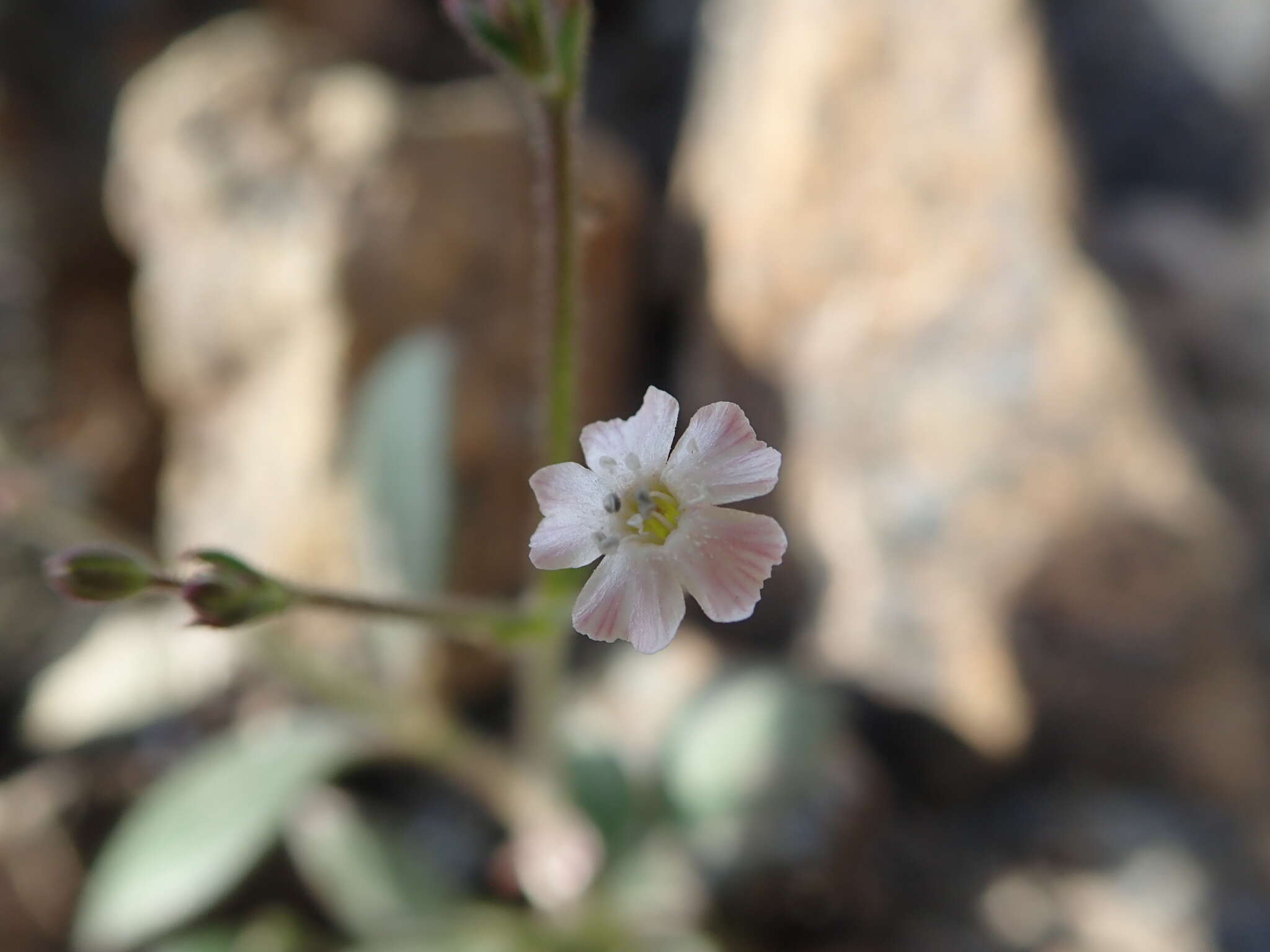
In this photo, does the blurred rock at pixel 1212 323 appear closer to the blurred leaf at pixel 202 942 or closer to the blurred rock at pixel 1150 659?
the blurred rock at pixel 1150 659

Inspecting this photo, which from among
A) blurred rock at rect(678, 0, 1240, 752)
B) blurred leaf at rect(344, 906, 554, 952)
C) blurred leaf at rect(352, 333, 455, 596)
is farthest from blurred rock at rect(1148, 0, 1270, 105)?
blurred leaf at rect(344, 906, 554, 952)

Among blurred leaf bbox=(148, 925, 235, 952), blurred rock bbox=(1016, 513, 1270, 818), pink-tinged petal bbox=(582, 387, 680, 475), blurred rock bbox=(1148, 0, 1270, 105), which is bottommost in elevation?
blurred leaf bbox=(148, 925, 235, 952)

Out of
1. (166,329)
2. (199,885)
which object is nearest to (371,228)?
(166,329)

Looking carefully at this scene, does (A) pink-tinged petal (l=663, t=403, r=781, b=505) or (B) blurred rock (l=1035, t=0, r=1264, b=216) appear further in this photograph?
(B) blurred rock (l=1035, t=0, r=1264, b=216)

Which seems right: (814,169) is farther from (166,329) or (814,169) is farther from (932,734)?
(166,329)

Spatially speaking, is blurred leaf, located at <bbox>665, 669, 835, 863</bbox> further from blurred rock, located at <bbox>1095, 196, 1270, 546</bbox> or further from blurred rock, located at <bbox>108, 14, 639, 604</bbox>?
blurred rock, located at <bbox>1095, 196, 1270, 546</bbox>
